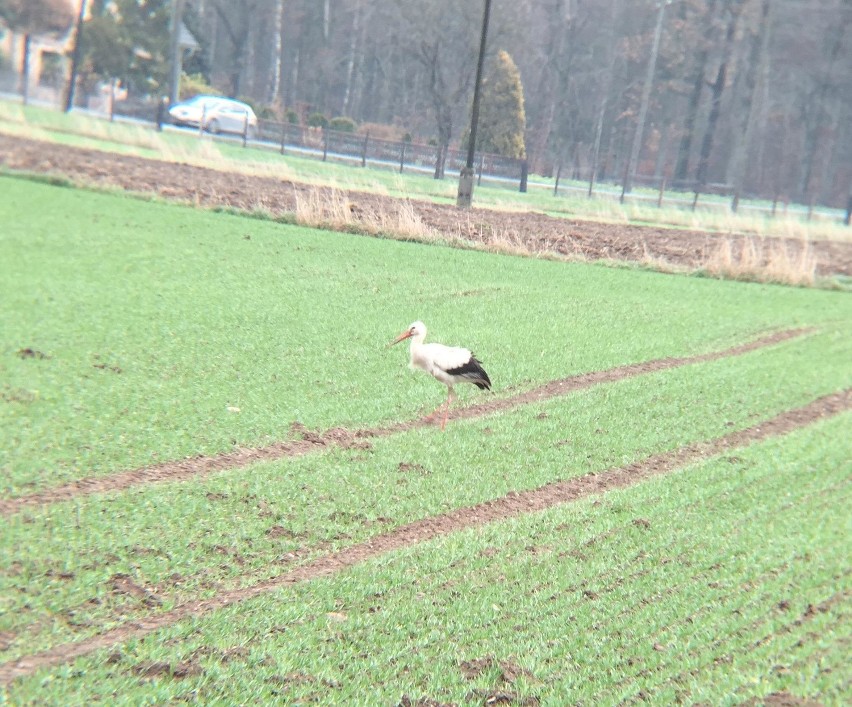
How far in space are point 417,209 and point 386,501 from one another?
1560 centimetres

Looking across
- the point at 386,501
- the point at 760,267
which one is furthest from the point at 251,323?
the point at 760,267

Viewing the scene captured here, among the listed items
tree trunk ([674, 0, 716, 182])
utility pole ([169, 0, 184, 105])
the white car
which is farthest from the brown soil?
tree trunk ([674, 0, 716, 182])

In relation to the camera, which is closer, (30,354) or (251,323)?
(30,354)

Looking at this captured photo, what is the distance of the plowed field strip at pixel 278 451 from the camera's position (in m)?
6.65

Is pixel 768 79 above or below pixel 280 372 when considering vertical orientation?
above

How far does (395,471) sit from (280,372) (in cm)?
243

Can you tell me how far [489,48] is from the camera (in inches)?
2044

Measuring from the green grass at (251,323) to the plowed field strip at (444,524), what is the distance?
1.82 meters

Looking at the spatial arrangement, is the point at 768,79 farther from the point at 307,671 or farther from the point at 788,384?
the point at 307,671

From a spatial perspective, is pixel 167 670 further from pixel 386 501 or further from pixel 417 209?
→ pixel 417 209

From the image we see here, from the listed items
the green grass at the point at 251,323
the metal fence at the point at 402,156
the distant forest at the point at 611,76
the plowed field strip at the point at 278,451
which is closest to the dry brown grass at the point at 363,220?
the green grass at the point at 251,323

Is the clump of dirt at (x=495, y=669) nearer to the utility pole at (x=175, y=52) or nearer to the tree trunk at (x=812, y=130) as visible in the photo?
the utility pole at (x=175, y=52)

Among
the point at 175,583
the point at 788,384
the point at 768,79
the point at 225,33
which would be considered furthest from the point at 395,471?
the point at 225,33

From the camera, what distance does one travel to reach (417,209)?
22.2 m
